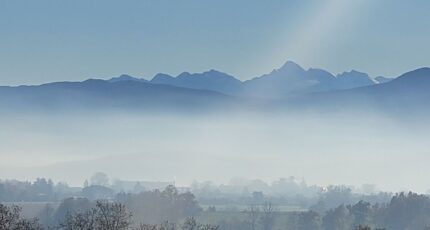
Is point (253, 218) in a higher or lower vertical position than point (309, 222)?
higher

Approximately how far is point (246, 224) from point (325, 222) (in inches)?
359

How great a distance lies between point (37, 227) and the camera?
2905 cm

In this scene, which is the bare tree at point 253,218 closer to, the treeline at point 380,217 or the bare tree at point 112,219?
the treeline at point 380,217

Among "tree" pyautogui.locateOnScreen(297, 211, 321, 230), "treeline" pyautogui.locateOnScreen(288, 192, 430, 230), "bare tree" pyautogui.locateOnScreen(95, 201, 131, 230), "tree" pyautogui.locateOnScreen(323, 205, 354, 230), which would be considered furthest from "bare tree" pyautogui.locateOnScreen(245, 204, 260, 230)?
"bare tree" pyautogui.locateOnScreen(95, 201, 131, 230)

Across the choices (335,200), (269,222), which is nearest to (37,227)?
(269,222)

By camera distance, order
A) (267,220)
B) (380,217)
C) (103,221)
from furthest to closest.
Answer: (267,220) < (380,217) < (103,221)

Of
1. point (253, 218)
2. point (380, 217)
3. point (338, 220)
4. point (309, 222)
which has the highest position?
point (253, 218)

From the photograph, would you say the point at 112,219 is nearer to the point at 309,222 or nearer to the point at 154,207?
the point at 309,222

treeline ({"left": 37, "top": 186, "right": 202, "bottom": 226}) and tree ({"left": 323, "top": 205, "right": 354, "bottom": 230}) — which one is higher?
treeline ({"left": 37, "top": 186, "right": 202, "bottom": 226})

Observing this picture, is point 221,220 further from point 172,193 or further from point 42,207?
point 42,207

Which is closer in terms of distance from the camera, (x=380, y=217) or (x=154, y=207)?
(x=380, y=217)

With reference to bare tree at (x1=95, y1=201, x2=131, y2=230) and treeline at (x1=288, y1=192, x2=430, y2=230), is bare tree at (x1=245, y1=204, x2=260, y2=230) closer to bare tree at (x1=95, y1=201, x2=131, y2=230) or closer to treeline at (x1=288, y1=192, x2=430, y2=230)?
treeline at (x1=288, y1=192, x2=430, y2=230)

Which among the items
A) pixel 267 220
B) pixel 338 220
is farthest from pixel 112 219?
pixel 267 220

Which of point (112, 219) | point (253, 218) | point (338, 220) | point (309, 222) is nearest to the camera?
point (112, 219)
